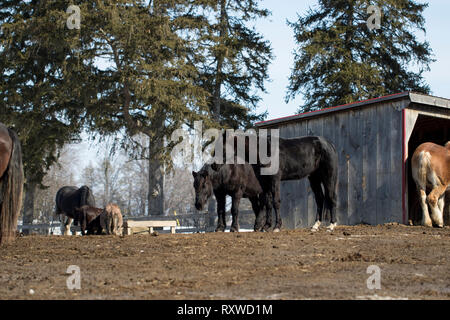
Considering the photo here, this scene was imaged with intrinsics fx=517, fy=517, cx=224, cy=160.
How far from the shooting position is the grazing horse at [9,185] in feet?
26.2

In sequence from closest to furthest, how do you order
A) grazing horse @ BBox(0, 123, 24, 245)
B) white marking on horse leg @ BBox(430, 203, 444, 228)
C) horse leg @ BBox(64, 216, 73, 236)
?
grazing horse @ BBox(0, 123, 24, 245), white marking on horse leg @ BBox(430, 203, 444, 228), horse leg @ BBox(64, 216, 73, 236)

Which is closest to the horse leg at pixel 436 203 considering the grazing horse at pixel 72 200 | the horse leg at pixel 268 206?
the horse leg at pixel 268 206

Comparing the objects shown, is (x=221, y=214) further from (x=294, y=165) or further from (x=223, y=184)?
(x=294, y=165)

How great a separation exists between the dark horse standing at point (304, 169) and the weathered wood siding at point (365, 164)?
1478 mm

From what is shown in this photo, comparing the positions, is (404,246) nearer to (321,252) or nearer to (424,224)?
(321,252)

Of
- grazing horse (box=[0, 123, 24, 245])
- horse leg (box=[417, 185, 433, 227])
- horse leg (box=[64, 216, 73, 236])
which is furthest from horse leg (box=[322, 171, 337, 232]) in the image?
horse leg (box=[64, 216, 73, 236])

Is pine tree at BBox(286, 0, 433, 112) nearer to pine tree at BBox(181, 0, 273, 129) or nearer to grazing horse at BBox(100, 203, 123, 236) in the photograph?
pine tree at BBox(181, 0, 273, 129)

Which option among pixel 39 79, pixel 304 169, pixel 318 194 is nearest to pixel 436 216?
pixel 318 194

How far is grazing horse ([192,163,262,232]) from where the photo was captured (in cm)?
1059

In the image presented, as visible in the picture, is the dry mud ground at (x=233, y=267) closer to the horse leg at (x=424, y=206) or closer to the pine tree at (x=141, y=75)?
the horse leg at (x=424, y=206)

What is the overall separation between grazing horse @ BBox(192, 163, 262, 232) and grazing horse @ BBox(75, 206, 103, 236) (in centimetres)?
340

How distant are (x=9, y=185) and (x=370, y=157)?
8.29 m

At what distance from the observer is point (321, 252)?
23.0ft

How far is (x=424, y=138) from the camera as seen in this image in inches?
634
